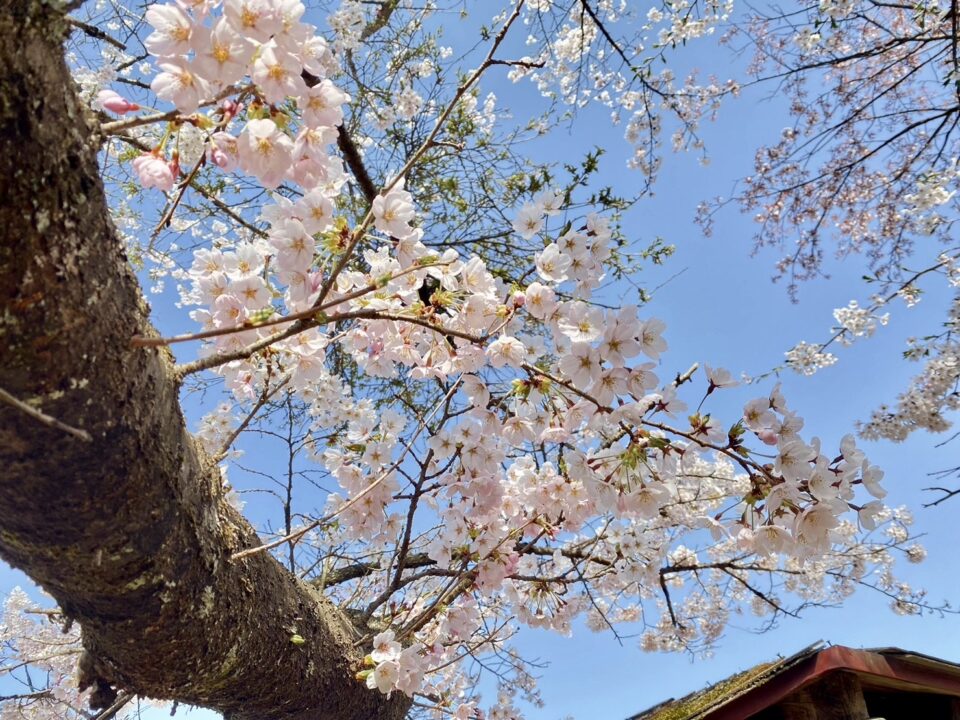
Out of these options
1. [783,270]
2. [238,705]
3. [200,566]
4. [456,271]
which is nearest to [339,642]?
[238,705]

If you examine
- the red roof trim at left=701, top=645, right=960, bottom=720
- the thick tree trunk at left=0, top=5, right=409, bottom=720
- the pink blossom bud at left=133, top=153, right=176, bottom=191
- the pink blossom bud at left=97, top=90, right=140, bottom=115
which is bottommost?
the red roof trim at left=701, top=645, right=960, bottom=720

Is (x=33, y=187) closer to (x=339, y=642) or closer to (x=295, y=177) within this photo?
(x=295, y=177)

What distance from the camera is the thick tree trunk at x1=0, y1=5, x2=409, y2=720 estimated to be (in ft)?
2.83

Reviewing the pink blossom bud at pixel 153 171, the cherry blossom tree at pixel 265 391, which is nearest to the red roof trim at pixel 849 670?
the cherry blossom tree at pixel 265 391

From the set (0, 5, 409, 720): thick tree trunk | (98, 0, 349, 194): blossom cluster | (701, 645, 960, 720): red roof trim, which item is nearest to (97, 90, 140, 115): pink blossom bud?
(98, 0, 349, 194): blossom cluster

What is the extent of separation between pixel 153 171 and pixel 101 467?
0.61 metres

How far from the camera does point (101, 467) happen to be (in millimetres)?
1128

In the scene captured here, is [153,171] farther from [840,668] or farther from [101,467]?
[840,668]

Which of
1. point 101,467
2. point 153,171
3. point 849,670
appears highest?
point 153,171

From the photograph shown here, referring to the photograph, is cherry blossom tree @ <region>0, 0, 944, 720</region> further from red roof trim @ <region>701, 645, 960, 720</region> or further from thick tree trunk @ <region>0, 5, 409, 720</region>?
red roof trim @ <region>701, 645, 960, 720</region>

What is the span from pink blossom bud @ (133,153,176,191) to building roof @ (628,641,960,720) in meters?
3.27

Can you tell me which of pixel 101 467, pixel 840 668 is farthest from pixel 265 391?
pixel 840 668

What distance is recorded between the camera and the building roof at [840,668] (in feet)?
8.89

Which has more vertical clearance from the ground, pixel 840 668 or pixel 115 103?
pixel 115 103
